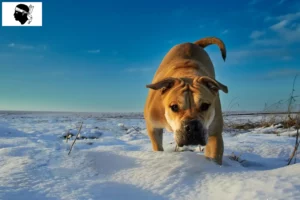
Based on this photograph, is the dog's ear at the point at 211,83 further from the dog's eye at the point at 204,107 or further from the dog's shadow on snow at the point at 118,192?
the dog's shadow on snow at the point at 118,192

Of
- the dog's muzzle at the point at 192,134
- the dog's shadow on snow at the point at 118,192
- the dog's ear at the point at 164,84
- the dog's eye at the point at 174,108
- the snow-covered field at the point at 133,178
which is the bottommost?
the dog's shadow on snow at the point at 118,192

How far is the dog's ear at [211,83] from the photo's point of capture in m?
3.46

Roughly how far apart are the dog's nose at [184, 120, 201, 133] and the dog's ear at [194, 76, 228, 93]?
63 centimetres

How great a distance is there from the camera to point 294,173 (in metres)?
1.92

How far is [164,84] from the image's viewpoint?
3566 millimetres

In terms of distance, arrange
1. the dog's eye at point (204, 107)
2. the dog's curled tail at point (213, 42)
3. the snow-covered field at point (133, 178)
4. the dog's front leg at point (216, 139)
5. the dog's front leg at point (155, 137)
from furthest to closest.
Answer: the dog's curled tail at point (213, 42), the dog's front leg at point (155, 137), the dog's front leg at point (216, 139), the dog's eye at point (204, 107), the snow-covered field at point (133, 178)

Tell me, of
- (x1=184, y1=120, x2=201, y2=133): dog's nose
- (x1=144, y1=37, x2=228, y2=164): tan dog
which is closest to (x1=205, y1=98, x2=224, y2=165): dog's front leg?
(x1=144, y1=37, x2=228, y2=164): tan dog

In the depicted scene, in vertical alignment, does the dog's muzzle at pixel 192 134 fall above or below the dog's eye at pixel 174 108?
below

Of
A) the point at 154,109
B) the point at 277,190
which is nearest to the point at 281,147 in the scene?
the point at 154,109

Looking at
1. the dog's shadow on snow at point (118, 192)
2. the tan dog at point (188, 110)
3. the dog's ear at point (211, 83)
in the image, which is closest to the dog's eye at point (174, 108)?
the tan dog at point (188, 110)

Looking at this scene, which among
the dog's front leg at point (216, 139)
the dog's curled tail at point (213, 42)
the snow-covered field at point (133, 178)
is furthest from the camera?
the dog's curled tail at point (213, 42)

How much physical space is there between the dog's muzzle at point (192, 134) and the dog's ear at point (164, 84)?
2.04ft

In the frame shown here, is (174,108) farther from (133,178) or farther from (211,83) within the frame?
(133,178)

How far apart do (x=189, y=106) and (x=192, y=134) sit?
361 mm
